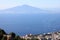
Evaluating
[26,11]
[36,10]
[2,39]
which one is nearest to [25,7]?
[36,10]

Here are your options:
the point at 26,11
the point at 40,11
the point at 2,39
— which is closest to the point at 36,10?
the point at 40,11

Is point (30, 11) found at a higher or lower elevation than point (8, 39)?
higher

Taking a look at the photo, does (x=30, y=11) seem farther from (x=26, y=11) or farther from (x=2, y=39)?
(x=2, y=39)

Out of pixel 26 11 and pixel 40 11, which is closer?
pixel 40 11

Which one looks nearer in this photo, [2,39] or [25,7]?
[2,39]

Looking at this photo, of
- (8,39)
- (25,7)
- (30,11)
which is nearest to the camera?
(8,39)

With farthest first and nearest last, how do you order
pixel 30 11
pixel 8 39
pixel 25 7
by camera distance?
pixel 30 11 → pixel 25 7 → pixel 8 39

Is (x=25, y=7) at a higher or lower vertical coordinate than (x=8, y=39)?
higher

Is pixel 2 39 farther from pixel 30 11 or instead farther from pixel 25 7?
pixel 30 11

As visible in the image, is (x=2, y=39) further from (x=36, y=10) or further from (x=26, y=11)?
(x=26, y=11)
